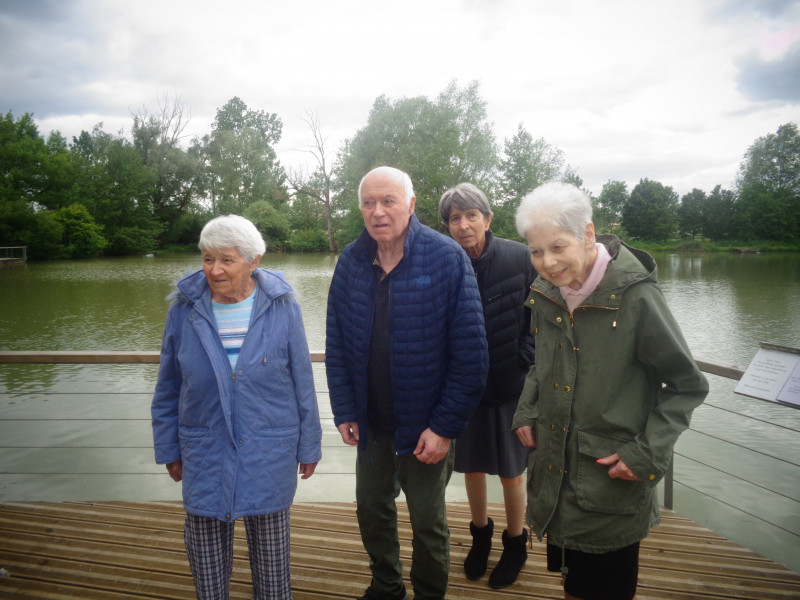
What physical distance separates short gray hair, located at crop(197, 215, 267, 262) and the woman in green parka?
0.85 meters

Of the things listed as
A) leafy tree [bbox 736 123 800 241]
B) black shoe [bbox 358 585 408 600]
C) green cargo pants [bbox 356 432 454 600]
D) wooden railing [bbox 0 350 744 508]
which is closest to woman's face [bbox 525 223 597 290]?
green cargo pants [bbox 356 432 454 600]

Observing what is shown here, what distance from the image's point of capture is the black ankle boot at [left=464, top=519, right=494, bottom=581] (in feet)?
6.44

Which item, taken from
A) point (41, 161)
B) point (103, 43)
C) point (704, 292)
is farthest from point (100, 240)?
point (704, 292)

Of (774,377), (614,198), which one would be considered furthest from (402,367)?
(614,198)

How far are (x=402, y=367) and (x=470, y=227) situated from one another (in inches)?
27.6

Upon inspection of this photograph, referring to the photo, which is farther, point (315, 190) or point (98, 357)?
point (315, 190)

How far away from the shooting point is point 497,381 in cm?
188

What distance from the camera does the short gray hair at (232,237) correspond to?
1505 millimetres

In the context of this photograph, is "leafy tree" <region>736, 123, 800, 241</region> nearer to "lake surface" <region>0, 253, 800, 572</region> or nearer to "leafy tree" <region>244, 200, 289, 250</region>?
"lake surface" <region>0, 253, 800, 572</region>

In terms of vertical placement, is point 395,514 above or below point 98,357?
below

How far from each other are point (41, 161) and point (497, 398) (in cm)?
3813

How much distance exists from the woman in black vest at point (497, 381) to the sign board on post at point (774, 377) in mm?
948

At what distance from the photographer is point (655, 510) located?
1.32 meters

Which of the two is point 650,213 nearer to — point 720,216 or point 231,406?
point 720,216
